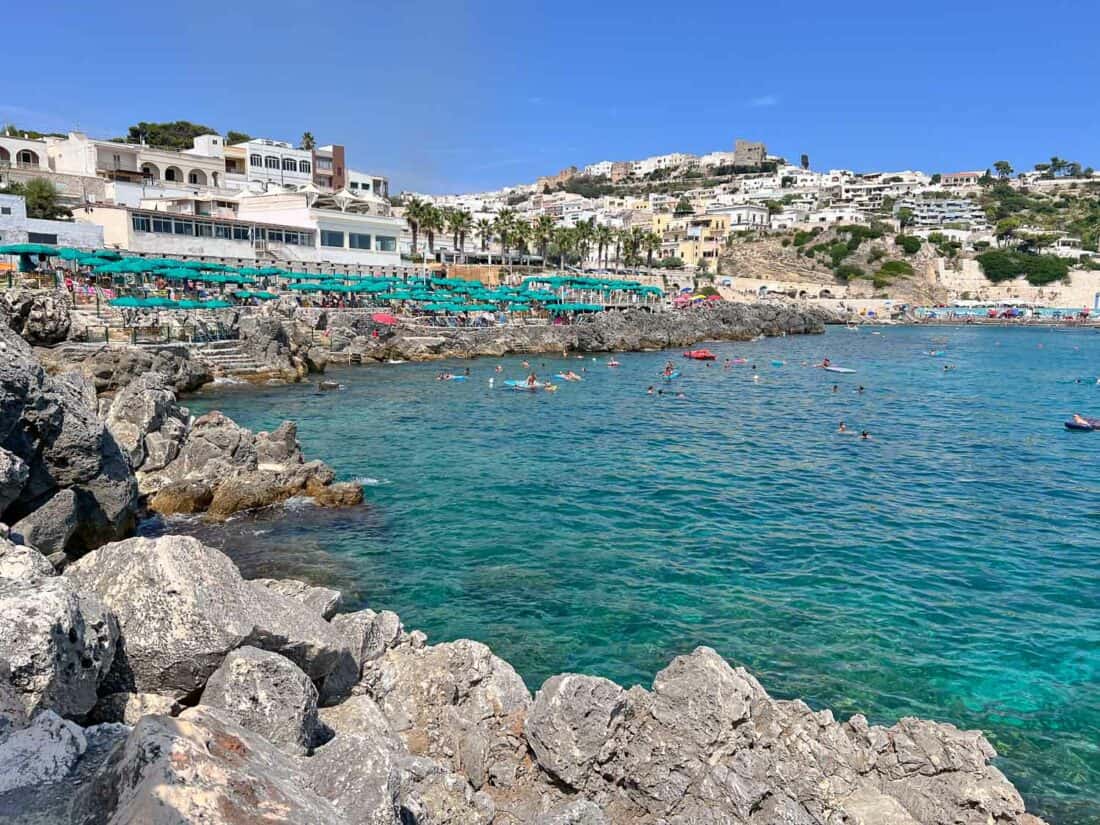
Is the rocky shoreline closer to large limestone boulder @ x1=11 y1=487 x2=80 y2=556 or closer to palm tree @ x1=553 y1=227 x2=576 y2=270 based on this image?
large limestone boulder @ x1=11 y1=487 x2=80 y2=556

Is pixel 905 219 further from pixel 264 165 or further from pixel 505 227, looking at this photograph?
pixel 264 165

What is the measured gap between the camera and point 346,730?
7578 mm

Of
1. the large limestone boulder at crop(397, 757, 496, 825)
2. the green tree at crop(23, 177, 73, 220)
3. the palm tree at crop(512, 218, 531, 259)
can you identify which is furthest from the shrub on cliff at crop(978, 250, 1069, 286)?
the large limestone boulder at crop(397, 757, 496, 825)

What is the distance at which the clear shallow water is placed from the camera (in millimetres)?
12203

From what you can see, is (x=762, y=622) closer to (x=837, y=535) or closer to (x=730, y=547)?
(x=730, y=547)

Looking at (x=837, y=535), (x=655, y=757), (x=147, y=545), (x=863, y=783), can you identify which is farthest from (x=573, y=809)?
(x=837, y=535)

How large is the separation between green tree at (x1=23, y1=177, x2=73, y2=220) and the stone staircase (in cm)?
2572

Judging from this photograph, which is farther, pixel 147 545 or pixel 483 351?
pixel 483 351

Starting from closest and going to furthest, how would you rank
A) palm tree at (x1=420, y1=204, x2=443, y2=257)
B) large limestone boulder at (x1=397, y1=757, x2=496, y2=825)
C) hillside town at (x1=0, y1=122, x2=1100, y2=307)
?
large limestone boulder at (x1=397, y1=757, x2=496, y2=825) < hillside town at (x1=0, y1=122, x2=1100, y2=307) < palm tree at (x1=420, y1=204, x2=443, y2=257)

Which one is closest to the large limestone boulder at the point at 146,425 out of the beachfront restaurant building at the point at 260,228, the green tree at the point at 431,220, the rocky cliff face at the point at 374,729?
the rocky cliff face at the point at 374,729

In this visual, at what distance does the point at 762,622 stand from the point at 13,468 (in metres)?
12.4

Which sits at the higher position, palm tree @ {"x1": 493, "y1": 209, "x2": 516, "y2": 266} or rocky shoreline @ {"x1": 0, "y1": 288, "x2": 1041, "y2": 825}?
palm tree @ {"x1": 493, "y1": 209, "x2": 516, "y2": 266}

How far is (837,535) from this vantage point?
1927 cm

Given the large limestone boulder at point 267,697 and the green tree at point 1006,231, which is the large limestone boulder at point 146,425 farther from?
the green tree at point 1006,231
